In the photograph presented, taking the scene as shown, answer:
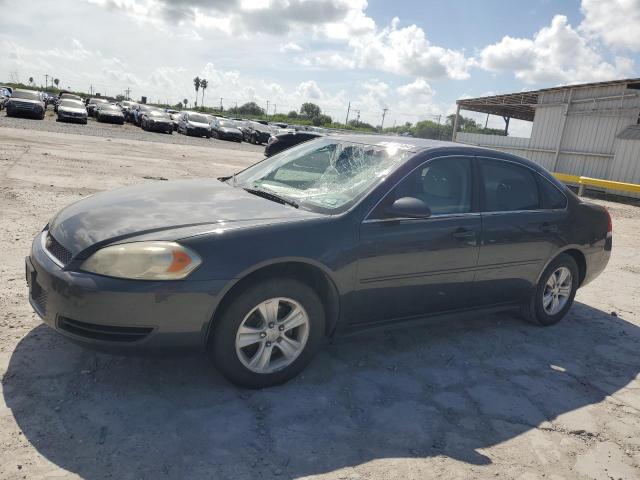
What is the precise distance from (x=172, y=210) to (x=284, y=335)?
3.59 feet

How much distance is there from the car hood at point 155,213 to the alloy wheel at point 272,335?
0.56 m

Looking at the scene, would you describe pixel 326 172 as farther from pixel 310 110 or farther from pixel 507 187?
pixel 310 110

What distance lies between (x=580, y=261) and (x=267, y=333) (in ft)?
11.5

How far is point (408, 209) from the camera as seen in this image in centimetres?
343

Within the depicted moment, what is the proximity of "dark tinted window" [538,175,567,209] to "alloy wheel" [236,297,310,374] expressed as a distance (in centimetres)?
273

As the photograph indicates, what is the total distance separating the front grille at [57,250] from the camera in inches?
117

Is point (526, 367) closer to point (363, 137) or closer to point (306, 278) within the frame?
point (306, 278)

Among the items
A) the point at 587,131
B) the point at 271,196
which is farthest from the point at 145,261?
the point at 587,131

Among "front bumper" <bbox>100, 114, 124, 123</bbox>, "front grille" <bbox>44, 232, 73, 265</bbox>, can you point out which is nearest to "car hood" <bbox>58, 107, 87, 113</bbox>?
"front bumper" <bbox>100, 114, 124, 123</bbox>

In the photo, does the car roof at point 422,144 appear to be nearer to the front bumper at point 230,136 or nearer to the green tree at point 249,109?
the front bumper at point 230,136

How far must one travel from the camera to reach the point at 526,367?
4008 millimetres

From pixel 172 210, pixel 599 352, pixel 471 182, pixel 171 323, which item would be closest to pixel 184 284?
pixel 171 323

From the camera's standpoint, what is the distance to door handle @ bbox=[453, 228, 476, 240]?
3.86 m

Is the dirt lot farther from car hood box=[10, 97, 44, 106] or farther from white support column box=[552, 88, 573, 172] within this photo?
car hood box=[10, 97, 44, 106]
